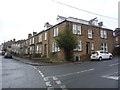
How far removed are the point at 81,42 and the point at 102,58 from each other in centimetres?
525

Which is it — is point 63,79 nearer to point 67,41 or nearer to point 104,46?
point 67,41

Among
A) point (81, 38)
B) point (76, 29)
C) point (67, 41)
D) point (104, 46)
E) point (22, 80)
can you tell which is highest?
point (76, 29)

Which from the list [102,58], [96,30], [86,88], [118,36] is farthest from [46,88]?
[118,36]

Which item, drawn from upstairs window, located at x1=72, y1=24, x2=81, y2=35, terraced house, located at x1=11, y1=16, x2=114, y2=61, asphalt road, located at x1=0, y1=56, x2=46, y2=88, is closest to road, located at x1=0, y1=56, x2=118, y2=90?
asphalt road, located at x1=0, y1=56, x2=46, y2=88

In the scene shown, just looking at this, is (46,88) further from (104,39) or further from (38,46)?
(38,46)

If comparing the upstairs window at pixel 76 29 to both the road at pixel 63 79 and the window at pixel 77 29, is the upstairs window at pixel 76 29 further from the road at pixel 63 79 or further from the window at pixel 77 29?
the road at pixel 63 79

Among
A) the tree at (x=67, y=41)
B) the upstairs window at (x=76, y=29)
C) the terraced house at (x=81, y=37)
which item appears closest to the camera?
the tree at (x=67, y=41)

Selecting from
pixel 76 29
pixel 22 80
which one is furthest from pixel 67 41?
pixel 22 80

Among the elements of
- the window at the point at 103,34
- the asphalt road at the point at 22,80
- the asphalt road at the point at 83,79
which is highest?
the window at the point at 103,34

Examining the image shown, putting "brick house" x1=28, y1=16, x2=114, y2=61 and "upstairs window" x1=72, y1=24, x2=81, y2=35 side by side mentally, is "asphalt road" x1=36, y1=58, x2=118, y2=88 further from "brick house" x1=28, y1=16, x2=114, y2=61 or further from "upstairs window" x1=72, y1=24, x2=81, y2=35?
"upstairs window" x1=72, y1=24, x2=81, y2=35

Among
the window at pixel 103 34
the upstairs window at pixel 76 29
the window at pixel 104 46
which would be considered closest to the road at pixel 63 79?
the upstairs window at pixel 76 29

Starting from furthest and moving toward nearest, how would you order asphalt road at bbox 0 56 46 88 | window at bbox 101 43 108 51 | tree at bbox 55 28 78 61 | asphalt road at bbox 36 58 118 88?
window at bbox 101 43 108 51 < tree at bbox 55 28 78 61 < asphalt road at bbox 0 56 46 88 < asphalt road at bbox 36 58 118 88

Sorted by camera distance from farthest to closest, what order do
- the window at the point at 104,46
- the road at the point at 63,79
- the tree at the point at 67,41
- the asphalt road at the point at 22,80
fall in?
the window at the point at 104,46, the tree at the point at 67,41, the asphalt road at the point at 22,80, the road at the point at 63,79

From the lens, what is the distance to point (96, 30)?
30719 millimetres
